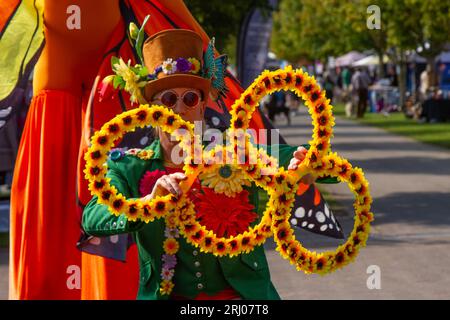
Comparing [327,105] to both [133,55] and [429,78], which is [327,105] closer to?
[133,55]

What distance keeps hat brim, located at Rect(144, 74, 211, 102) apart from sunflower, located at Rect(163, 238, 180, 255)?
47cm

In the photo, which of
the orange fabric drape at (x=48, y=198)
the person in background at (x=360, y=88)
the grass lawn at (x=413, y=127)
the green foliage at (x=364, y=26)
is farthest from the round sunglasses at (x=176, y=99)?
the person in background at (x=360, y=88)

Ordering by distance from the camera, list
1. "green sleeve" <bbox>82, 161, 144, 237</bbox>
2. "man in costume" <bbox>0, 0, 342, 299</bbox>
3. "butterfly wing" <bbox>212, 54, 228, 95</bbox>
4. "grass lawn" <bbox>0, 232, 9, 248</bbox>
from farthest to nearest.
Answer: "grass lawn" <bbox>0, 232, 9, 248</bbox> → "man in costume" <bbox>0, 0, 342, 299</bbox> → "butterfly wing" <bbox>212, 54, 228, 95</bbox> → "green sleeve" <bbox>82, 161, 144, 237</bbox>

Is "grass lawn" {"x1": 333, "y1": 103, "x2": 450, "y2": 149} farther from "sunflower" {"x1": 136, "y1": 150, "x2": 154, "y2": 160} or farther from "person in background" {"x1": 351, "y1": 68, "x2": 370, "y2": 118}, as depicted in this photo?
"sunflower" {"x1": 136, "y1": 150, "x2": 154, "y2": 160}

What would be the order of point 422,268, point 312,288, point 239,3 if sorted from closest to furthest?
1. point 312,288
2. point 422,268
3. point 239,3

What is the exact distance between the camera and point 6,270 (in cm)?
991

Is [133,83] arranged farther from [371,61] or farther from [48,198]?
[371,61]

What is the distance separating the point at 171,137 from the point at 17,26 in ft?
8.72

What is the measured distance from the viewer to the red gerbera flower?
411 cm

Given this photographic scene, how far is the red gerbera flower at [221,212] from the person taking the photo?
4109 millimetres

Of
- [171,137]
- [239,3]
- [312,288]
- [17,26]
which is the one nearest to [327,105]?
[171,137]

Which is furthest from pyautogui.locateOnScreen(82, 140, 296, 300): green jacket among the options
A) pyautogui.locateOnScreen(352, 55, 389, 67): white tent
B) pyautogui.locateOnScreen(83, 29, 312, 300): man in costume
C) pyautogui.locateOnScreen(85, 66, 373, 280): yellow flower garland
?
pyautogui.locateOnScreen(352, 55, 389, 67): white tent

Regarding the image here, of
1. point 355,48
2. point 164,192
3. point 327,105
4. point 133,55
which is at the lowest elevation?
point 164,192

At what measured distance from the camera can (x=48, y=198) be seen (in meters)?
6.33
